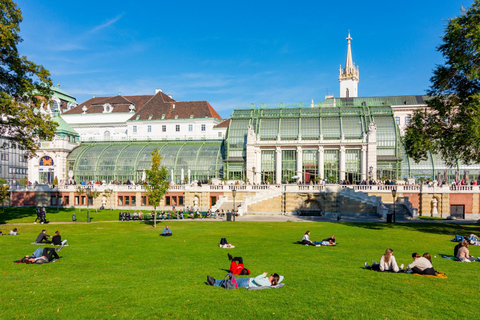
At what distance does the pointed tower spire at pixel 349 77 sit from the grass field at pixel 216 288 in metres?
113

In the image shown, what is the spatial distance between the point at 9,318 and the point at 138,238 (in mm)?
18713

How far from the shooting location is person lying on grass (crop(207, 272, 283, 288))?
16.0 meters

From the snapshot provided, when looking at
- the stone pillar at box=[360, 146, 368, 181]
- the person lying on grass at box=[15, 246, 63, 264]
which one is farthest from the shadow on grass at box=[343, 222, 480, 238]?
the stone pillar at box=[360, 146, 368, 181]

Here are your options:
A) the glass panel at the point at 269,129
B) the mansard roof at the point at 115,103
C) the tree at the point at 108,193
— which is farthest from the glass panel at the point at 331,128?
the mansard roof at the point at 115,103

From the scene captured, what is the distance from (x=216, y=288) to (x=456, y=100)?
2915 cm

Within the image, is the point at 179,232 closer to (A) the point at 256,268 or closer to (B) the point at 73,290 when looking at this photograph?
(A) the point at 256,268

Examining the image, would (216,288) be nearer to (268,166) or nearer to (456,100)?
(456,100)

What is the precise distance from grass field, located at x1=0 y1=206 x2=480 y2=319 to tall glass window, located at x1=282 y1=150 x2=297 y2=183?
42.4 m

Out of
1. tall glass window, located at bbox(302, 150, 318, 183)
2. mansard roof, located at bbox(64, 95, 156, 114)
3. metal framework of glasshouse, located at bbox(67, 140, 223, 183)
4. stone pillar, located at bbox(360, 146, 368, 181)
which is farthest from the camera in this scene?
mansard roof, located at bbox(64, 95, 156, 114)

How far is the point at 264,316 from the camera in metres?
13.2

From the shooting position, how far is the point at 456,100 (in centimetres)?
3588

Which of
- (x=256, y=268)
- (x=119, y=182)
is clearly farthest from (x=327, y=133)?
(x=256, y=268)

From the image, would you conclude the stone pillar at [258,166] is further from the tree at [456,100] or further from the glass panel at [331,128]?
the tree at [456,100]

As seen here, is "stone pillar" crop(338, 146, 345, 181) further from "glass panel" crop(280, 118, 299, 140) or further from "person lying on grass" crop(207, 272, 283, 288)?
"person lying on grass" crop(207, 272, 283, 288)
